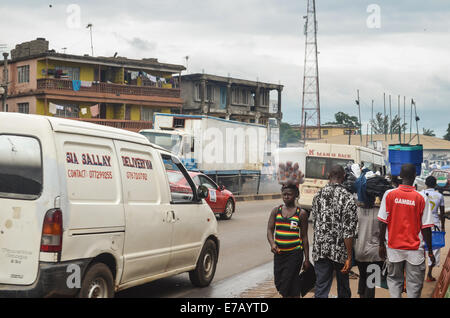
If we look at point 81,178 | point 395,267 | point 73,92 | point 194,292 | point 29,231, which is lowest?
point 194,292

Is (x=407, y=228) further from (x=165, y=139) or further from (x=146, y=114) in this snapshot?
(x=146, y=114)

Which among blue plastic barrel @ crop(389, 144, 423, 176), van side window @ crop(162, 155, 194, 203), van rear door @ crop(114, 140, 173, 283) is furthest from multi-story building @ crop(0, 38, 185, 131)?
van rear door @ crop(114, 140, 173, 283)

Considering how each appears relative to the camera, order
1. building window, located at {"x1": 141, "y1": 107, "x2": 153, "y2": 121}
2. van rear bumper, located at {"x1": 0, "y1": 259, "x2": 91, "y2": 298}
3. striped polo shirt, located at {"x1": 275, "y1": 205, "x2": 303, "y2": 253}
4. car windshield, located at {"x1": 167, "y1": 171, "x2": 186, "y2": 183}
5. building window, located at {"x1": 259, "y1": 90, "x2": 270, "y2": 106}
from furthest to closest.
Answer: building window, located at {"x1": 259, "y1": 90, "x2": 270, "y2": 106}
building window, located at {"x1": 141, "y1": 107, "x2": 153, "y2": 121}
car windshield, located at {"x1": 167, "y1": 171, "x2": 186, "y2": 183}
striped polo shirt, located at {"x1": 275, "y1": 205, "x2": 303, "y2": 253}
van rear bumper, located at {"x1": 0, "y1": 259, "x2": 91, "y2": 298}

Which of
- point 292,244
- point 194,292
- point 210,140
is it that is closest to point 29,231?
point 292,244

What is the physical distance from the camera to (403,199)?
265 inches

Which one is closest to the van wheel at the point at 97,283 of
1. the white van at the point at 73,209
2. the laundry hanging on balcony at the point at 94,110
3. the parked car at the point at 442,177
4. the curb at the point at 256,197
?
the white van at the point at 73,209

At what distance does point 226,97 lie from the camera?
62250mm

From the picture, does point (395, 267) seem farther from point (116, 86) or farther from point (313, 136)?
point (313, 136)

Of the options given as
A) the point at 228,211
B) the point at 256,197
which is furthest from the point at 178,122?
the point at 228,211

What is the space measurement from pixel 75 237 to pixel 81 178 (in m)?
0.57

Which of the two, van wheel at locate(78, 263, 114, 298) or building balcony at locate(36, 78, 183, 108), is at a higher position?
building balcony at locate(36, 78, 183, 108)

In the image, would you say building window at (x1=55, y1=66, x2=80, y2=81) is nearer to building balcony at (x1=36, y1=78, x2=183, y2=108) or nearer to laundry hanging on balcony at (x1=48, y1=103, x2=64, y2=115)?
building balcony at (x1=36, y1=78, x2=183, y2=108)

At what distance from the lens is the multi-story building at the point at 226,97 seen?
197 ft

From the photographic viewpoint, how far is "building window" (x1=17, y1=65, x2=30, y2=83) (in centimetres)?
4932
